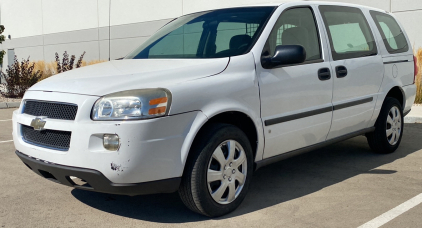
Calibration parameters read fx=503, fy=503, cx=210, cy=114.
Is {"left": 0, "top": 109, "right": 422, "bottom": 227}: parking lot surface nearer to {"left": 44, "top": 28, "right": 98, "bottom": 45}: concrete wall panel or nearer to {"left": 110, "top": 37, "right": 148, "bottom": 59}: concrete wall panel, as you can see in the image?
{"left": 110, "top": 37, "right": 148, "bottom": 59}: concrete wall panel

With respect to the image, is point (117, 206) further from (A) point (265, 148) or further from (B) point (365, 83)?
(B) point (365, 83)

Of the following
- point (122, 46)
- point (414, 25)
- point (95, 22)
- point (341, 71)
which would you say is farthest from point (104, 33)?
point (341, 71)

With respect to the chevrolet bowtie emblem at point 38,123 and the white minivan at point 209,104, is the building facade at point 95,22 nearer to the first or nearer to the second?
the white minivan at point 209,104

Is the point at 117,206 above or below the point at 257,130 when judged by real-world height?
below

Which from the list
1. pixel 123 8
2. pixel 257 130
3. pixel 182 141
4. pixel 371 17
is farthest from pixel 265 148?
pixel 123 8

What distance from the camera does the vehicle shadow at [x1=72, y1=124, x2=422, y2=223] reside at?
13.7ft

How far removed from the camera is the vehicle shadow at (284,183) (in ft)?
13.7

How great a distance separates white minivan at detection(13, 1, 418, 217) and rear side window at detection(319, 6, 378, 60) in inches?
0.6

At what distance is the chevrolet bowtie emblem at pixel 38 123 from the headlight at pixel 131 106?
0.51 m

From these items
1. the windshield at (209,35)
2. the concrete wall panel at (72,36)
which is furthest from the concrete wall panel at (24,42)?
the windshield at (209,35)

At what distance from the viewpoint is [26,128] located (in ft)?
13.3

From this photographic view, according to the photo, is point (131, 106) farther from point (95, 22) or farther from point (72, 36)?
point (72, 36)

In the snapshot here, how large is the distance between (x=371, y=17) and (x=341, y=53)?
109 centimetres

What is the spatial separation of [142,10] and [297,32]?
611 inches
